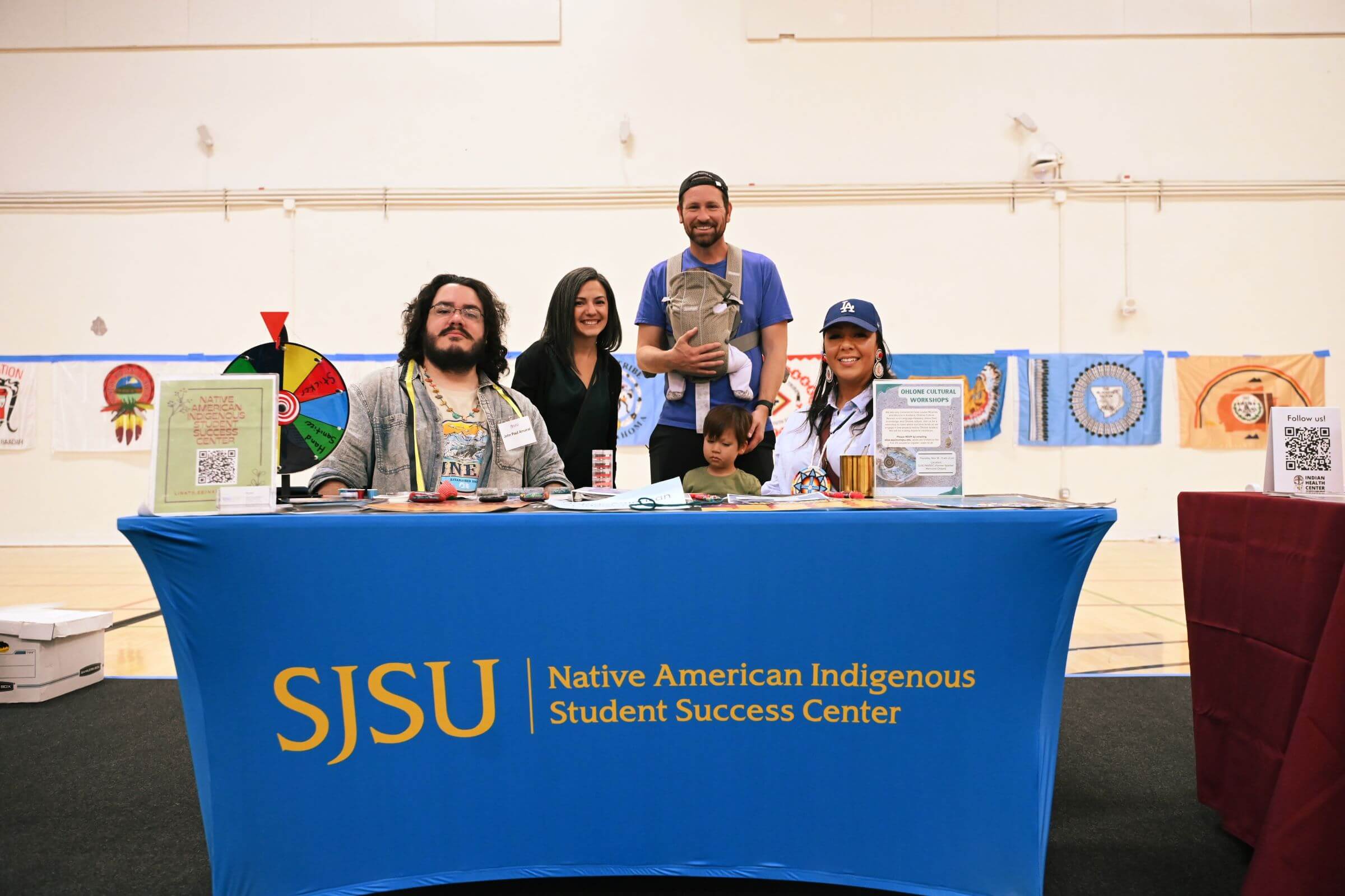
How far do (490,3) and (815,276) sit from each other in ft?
11.3

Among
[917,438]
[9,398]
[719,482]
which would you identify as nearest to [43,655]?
[719,482]

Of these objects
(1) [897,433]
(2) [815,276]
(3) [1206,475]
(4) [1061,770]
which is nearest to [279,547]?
(1) [897,433]

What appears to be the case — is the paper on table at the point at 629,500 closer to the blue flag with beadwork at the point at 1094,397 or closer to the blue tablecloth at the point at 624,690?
the blue tablecloth at the point at 624,690

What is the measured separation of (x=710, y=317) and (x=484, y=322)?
0.72 meters

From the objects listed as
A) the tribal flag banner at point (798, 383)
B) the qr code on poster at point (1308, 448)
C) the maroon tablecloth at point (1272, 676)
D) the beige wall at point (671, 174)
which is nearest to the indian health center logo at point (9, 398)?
the beige wall at point (671, 174)

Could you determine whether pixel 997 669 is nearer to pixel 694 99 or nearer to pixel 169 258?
pixel 694 99

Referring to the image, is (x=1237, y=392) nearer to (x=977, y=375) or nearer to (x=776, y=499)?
(x=977, y=375)

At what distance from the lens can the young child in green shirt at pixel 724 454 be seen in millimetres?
2389

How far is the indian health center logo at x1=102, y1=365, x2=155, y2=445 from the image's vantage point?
20.4 feet

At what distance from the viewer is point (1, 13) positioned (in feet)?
20.0

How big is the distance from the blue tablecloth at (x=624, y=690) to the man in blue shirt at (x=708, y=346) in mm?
1272

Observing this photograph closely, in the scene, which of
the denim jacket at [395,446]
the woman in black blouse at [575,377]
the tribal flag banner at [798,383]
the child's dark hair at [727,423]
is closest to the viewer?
the denim jacket at [395,446]

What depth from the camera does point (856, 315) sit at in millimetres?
2131

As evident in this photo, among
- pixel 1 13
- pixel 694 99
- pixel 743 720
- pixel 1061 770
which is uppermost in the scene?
pixel 1 13
